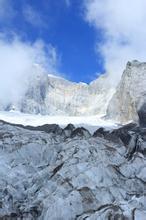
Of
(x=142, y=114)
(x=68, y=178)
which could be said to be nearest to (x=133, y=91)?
(x=142, y=114)

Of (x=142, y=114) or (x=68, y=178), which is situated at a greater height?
(x=142, y=114)

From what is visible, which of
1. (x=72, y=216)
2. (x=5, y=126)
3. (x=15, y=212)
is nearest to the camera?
(x=72, y=216)

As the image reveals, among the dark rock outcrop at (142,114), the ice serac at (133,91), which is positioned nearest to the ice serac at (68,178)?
the dark rock outcrop at (142,114)

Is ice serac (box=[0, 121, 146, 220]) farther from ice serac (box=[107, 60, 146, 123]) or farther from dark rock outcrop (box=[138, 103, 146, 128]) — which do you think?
ice serac (box=[107, 60, 146, 123])

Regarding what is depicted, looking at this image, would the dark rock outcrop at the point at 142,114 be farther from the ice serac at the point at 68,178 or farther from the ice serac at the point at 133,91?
the ice serac at the point at 68,178

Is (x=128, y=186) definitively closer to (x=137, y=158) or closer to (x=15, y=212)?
(x=137, y=158)

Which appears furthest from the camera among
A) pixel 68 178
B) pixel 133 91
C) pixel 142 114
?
pixel 133 91

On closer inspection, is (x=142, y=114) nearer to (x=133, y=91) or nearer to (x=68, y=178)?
(x=133, y=91)

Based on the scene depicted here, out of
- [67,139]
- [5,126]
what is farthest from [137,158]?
[5,126]

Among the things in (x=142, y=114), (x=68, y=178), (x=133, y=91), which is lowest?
(x=68, y=178)

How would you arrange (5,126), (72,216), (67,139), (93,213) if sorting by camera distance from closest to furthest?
(93,213), (72,216), (67,139), (5,126)

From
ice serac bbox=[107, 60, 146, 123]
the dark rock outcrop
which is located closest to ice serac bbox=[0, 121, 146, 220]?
the dark rock outcrop
